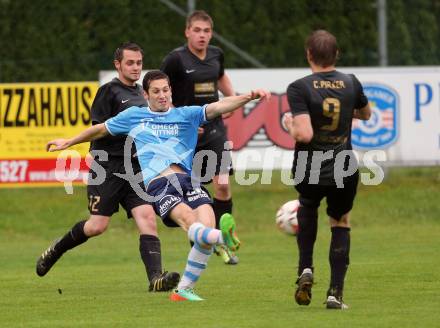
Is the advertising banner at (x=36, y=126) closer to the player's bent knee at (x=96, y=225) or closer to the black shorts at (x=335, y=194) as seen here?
the player's bent knee at (x=96, y=225)

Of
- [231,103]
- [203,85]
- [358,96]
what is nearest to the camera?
[358,96]

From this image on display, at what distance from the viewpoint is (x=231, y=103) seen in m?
8.78

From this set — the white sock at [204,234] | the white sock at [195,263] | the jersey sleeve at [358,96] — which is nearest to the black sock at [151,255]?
the white sock at [195,263]

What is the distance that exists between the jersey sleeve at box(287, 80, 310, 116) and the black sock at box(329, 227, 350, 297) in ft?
2.96

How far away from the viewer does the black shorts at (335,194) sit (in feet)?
26.7

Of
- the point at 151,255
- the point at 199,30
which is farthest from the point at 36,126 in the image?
the point at 151,255

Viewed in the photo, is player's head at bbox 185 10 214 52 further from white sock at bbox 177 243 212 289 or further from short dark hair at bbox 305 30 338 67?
short dark hair at bbox 305 30 338 67

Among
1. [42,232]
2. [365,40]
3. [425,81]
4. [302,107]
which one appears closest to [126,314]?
[302,107]

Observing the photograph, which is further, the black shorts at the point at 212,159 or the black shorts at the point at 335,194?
the black shorts at the point at 212,159

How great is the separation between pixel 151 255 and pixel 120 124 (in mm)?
1181

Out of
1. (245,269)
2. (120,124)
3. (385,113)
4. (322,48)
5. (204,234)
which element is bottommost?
(245,269)

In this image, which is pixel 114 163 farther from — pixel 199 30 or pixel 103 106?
pixel 199 30

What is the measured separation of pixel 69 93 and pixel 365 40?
15.4 feet

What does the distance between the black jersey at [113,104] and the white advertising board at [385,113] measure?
6.82 meters
